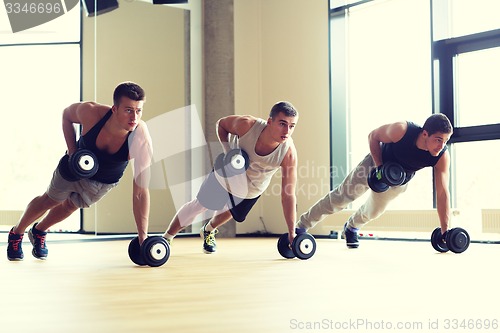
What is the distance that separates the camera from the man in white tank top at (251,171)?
135 inches

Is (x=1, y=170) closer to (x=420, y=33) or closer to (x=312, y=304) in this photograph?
(x=420, y=33)

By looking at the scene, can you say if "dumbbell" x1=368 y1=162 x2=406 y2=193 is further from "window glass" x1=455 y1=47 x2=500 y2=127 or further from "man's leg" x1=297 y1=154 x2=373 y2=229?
"window glass" x1=455 y1=47 x2=500 y2=127

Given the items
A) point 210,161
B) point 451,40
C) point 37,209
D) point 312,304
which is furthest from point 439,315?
point 210,161

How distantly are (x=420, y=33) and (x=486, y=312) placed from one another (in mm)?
4164

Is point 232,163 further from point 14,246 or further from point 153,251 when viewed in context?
point 14,246

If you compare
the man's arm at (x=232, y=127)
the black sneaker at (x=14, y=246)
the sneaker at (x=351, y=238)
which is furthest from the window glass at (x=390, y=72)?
the black sneaker at (x=14, y=246)

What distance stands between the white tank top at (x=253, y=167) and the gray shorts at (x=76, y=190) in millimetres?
657

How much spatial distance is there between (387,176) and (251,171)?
2.59ft

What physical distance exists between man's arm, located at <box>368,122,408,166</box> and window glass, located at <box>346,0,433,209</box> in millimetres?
1593

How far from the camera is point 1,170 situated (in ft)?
17.4

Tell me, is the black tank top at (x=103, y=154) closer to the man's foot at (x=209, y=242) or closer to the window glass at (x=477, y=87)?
the man's foot at (x=209, y=242)

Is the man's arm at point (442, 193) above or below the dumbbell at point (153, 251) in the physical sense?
above

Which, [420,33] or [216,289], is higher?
[420,33]

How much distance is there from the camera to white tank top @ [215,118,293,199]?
3494mm
